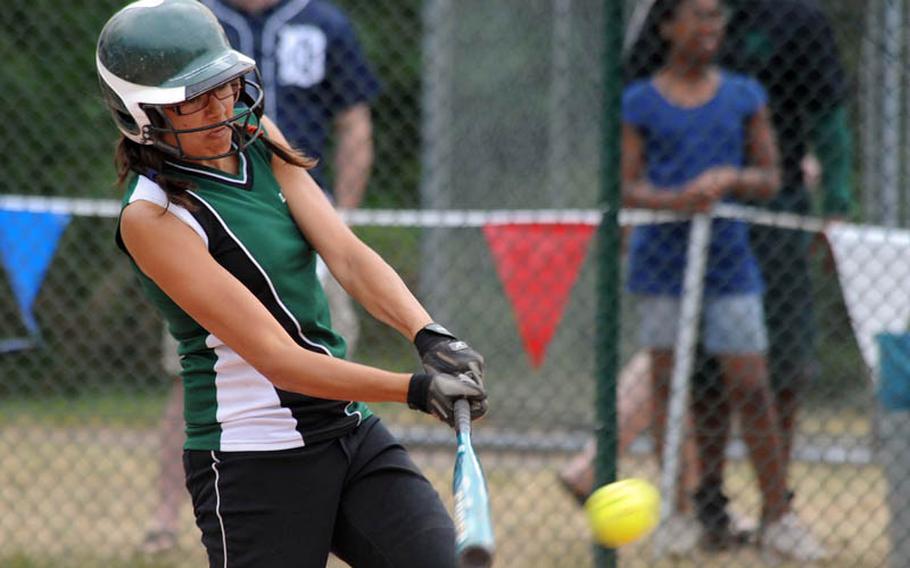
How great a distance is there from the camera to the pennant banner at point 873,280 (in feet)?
14.3

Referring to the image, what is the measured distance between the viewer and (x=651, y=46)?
5.00 meters

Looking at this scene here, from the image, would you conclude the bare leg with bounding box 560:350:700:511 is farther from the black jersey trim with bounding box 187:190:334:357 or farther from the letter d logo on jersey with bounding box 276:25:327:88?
the black jersey trim with bounding box 187:190:334:357

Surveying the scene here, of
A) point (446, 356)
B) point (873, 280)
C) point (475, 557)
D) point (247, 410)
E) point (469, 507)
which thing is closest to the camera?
point (475, 557)

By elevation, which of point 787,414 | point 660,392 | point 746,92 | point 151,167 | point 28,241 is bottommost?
point 787,414

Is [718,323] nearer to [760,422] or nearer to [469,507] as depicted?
[760,422]

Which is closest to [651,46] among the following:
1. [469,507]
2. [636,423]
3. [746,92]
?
[746,92]

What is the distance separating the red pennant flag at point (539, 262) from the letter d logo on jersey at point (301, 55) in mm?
967

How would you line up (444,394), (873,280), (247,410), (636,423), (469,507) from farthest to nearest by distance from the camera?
(636,423), (873,280), (247,410), (444,394), (469,507)

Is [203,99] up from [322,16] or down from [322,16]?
up

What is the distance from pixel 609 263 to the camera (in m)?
4.17

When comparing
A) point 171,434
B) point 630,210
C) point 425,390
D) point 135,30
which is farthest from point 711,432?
point 135,30

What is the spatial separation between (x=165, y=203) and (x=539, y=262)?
194cm

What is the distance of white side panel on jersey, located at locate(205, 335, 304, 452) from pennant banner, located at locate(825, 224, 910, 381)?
89.4 inches

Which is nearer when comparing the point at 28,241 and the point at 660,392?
the point at 28,241
